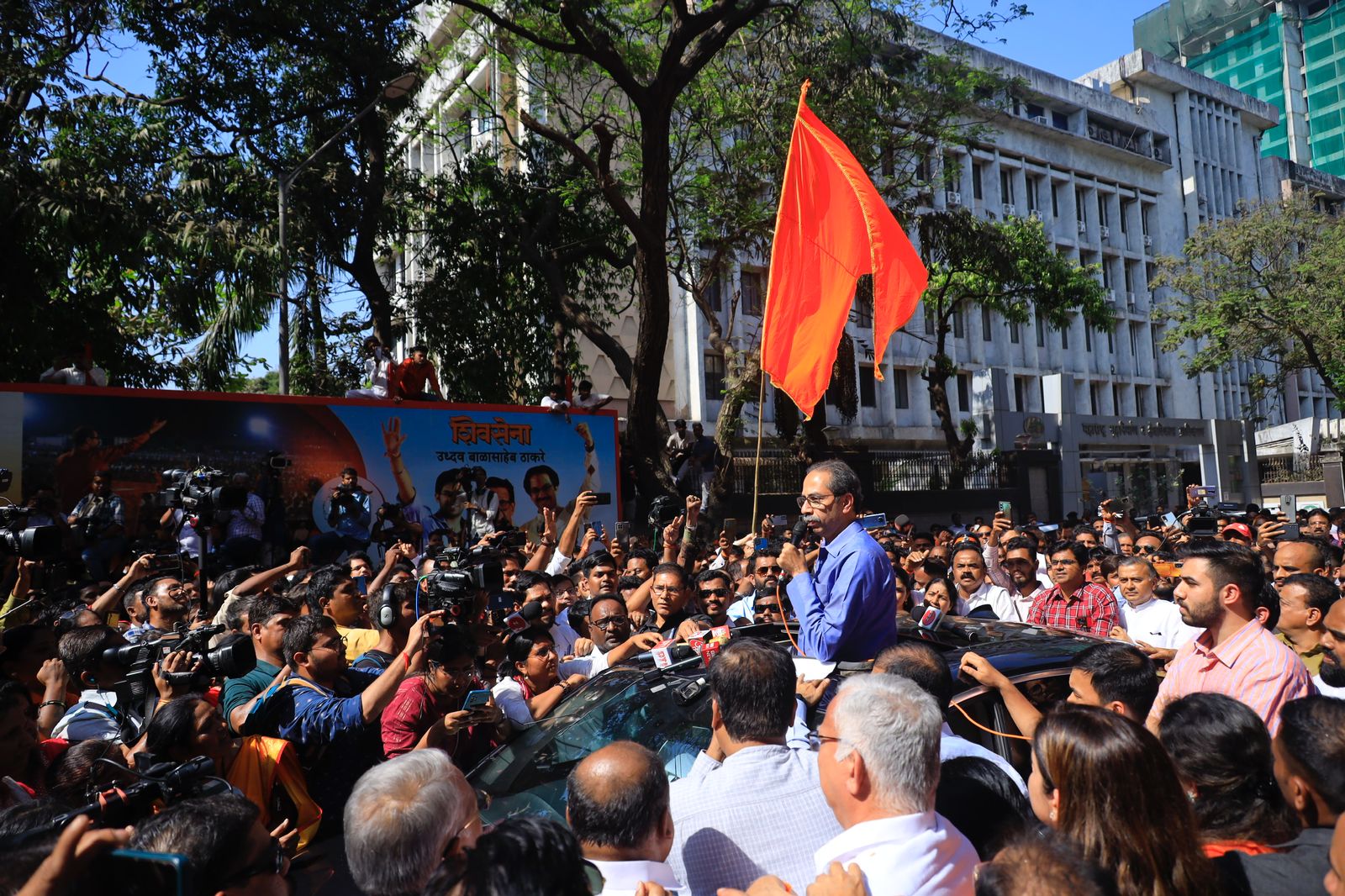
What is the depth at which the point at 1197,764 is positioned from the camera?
2.79 meters

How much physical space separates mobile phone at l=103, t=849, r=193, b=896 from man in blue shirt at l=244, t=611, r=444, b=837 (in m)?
1.92

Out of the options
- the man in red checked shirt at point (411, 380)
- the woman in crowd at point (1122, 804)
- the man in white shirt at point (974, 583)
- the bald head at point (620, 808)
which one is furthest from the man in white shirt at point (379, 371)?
the woman in crowd at point (1122, 804)

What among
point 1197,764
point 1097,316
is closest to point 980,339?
point 1097,316

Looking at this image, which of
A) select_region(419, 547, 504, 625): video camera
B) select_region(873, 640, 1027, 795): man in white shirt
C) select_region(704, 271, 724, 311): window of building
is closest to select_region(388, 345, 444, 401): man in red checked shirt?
select_region(419, 547, 504, 625): video camera

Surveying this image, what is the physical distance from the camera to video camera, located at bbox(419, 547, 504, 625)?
412 centimetres

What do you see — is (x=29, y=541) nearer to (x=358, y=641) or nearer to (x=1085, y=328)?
(x=358, y=641)

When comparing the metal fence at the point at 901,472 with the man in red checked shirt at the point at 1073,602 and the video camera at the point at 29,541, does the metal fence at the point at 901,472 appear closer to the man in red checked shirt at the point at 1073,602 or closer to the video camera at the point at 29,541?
the man in red checked shirt at the point at 1073,602

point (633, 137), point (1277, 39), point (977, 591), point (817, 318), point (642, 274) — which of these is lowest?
point (977, 591)

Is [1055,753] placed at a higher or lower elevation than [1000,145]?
lower

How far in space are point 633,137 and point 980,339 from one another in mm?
20317

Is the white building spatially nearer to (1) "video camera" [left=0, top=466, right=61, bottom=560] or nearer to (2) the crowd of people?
(1) "video camera" [left=0, top=466, right=61, bottom=560]

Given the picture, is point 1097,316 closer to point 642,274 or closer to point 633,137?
point 633,137

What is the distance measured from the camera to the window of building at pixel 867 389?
32.6m

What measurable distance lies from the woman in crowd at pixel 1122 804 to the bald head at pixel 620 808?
926 millimetres
